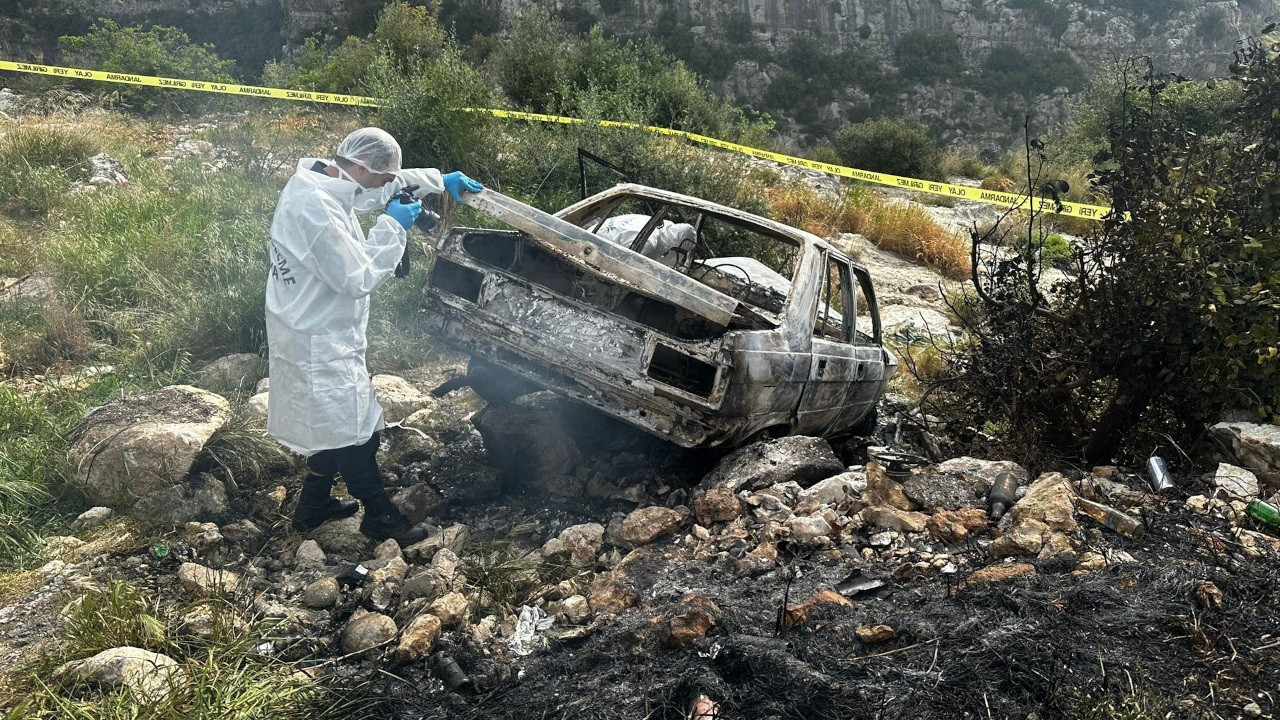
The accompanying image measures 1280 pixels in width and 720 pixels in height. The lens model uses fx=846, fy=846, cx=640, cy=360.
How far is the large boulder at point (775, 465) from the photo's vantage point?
4105mm

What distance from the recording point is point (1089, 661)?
269 cm

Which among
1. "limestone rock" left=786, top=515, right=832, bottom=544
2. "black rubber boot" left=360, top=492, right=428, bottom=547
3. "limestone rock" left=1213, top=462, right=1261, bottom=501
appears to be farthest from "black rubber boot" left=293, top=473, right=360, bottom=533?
"limestone rock" left=1213, top=462, right=1261, bottom=501

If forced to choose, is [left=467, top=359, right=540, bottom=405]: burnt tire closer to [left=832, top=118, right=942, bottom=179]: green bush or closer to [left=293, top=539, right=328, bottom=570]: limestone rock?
[left=293, top=539, right=328, bottom=570]: limestone rock

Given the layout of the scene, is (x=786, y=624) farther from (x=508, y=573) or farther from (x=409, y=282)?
(x=409, y=282)

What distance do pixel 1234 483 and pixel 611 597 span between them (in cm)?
305

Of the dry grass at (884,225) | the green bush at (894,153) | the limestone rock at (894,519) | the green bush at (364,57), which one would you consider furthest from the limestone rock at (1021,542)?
the green bush at (894,153)

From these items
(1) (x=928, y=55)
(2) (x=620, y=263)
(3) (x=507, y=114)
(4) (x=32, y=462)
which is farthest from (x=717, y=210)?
(1) (x=928, y=55)

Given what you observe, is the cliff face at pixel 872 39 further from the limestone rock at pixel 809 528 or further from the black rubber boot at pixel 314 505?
the black rubber boot at pixel 314 505

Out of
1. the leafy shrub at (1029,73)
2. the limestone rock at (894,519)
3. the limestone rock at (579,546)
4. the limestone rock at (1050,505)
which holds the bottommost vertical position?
the limestone rock at (579,546)

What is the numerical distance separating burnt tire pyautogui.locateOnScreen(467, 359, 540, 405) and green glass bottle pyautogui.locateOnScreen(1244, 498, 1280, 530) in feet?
11.1

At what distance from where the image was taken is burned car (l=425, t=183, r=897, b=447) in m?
3.78

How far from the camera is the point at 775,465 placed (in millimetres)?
4156

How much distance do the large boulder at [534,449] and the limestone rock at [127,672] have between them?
1.95 m

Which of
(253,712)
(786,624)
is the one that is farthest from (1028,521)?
(253,712)
